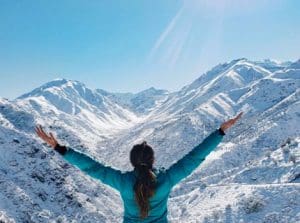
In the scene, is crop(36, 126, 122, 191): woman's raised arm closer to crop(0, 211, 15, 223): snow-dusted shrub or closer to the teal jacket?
the teal jacket

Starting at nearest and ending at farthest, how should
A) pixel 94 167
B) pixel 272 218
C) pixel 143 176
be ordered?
pixel 143 176 → pixel 94 167 → pixel 272 218

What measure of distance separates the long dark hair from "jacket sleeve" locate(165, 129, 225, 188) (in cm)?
30

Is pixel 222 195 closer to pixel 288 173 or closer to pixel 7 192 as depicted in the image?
pixel 288 173

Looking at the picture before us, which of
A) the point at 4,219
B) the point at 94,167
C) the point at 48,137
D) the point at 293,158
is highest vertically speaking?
the point at 293,158

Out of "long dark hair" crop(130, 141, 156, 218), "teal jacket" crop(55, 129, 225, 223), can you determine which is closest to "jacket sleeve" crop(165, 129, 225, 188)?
"teal jacket" crop(55, 129, 225, 223)

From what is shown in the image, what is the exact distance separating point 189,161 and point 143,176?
2.41 ft

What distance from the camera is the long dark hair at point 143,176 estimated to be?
6.99 meters

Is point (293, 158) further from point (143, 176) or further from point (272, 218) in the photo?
point (143, 176)

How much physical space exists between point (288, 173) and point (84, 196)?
8764 centimetres

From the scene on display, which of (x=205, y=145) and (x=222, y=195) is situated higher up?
(x=222, y=195)

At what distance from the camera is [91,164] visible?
7340 mm

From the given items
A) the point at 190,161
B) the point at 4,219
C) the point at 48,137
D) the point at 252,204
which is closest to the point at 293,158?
the point at 252,204

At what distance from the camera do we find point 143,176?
23.4ft

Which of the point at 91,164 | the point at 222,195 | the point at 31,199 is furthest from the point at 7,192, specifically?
the point at 91,164
